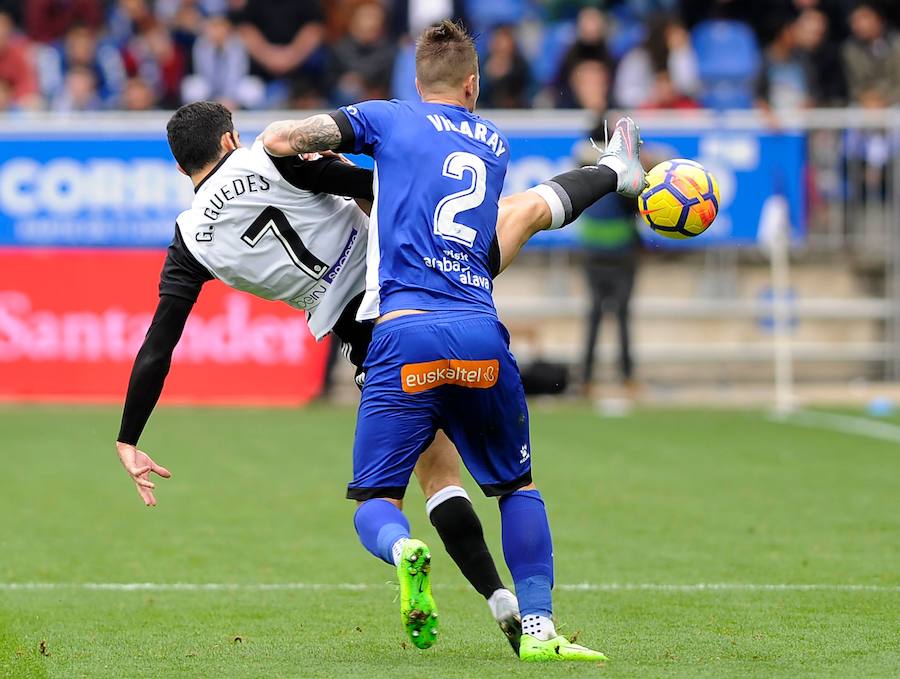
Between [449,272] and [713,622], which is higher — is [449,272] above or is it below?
above

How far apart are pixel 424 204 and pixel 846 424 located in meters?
10.2

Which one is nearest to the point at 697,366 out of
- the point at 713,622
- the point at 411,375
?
the point at 713,622

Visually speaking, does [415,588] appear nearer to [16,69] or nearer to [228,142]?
[228,142]

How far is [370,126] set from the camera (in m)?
5.71

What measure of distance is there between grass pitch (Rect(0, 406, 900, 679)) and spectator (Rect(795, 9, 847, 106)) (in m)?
5.97

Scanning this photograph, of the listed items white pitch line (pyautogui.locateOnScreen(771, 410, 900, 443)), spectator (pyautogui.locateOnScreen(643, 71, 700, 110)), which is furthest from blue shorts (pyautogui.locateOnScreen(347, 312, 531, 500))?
spectator (pyautogui.locateOnScreen(643, 71, 700, 110))

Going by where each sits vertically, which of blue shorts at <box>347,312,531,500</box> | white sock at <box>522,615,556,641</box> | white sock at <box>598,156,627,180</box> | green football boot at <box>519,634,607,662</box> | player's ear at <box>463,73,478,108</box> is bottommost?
green football boot at <box>519,634,607,662</box>

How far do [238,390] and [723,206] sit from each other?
18.1ft

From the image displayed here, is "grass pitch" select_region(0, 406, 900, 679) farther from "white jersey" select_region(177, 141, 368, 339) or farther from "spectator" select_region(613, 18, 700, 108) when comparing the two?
"spectator" select_region(613, 18, 700, 108)

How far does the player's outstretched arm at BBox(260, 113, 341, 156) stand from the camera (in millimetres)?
5621

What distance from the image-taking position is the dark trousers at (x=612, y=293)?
16.5 meters

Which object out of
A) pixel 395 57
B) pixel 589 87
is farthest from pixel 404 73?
pixel 589 87

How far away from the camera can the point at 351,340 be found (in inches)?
256

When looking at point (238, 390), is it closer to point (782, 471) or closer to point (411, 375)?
point (782, 471)
